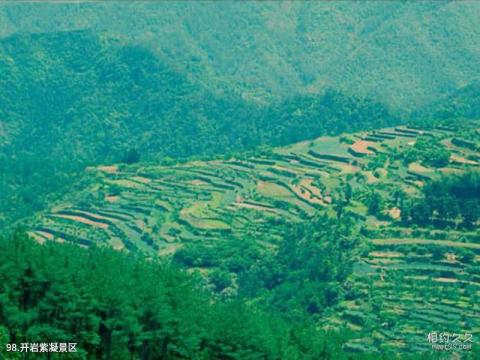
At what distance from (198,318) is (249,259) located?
29973mm

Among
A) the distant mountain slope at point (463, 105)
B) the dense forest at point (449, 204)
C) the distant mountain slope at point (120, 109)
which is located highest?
the distant mountain slope at point (120, 109)

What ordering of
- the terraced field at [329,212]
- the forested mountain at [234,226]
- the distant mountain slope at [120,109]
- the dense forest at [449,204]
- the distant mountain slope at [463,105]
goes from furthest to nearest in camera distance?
the distant mountain slope at [120,109]
the distant mountain slope at [463,105]
the dense forest at [449,204]
the terraced field at [329,212]
the forested mountain at [234,226]

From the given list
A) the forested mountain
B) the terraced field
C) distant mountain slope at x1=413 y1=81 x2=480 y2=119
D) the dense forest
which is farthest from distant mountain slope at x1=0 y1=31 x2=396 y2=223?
the dense forest

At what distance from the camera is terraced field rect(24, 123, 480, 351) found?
6303 centimetres

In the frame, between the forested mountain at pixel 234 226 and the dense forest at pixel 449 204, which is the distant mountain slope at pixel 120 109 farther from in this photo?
the dense forest at pixel 449 204

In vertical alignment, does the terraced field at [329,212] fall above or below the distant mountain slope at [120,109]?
below

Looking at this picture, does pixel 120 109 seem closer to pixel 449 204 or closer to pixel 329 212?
pixel 329 212

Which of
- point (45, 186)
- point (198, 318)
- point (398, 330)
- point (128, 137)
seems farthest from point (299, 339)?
point (128, 137)

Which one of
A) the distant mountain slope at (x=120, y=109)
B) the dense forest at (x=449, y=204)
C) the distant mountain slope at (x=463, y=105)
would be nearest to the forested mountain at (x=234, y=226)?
the dense forest at (x=449, y=204)

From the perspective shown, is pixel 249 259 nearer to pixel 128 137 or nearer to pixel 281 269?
pixel 281 269

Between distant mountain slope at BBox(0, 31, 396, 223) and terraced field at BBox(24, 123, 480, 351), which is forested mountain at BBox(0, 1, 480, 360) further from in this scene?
distant mountain slope at BBox(0, 31, 396, 223)

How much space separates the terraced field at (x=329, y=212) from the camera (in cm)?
6303

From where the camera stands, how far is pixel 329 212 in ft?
268

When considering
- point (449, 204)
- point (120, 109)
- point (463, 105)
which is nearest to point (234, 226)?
point (449, 204)
